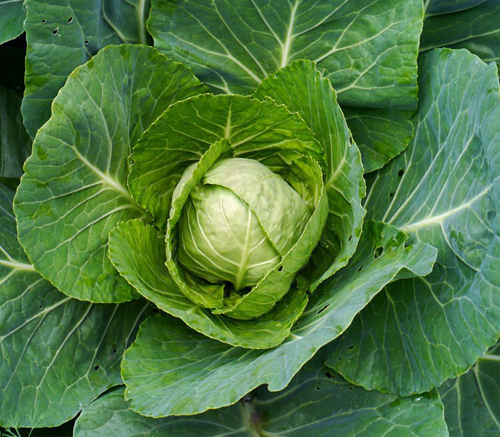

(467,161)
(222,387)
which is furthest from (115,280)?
(467,161)

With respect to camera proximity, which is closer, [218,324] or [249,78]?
[218,324]

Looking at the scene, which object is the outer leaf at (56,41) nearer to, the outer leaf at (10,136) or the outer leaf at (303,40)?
the outer leaf at (303,40)

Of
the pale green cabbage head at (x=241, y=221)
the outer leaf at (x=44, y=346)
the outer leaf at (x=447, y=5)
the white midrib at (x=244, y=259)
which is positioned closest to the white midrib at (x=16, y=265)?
the outer leaf at (x=44, y=346)

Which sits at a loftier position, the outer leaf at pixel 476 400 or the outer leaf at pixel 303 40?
the outer leaf at pixel 303 40

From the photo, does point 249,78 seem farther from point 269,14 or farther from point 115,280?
point 115,280

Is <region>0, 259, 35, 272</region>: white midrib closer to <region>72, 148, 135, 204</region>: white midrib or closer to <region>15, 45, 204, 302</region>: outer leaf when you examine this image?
<region>15, 45, 204, 302</region>: outer leaf

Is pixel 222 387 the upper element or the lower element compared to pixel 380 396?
upper
